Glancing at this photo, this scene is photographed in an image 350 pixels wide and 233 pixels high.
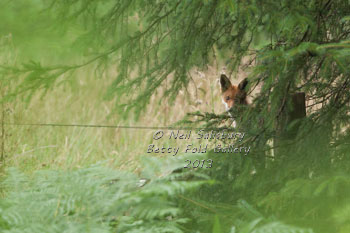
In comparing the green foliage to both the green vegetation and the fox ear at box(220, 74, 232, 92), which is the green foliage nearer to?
the green vegetation

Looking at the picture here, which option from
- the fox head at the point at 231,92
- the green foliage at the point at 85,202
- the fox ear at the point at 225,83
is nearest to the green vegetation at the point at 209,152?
the green foliage at the point at 85,202

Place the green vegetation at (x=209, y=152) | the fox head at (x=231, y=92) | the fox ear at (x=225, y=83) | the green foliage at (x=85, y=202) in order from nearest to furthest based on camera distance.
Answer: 1. the green foliage at (x=85, y=202)
2. the green vegetation at (x=209, y=152)
3. the fox head at (x=231, y=92)
4. the fox ear at (x=225, y=83)

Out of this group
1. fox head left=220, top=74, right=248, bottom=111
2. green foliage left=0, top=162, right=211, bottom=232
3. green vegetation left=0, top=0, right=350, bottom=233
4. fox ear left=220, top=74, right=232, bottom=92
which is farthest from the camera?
fox ear left=220, top=74, right=232, bottom=92

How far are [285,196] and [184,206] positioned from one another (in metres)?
0.68

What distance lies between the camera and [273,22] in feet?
8.95

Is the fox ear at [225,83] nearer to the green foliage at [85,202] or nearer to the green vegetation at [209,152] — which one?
the green vegetation at [209,152]

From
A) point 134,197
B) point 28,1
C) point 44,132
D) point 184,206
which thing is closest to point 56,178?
point 134,197

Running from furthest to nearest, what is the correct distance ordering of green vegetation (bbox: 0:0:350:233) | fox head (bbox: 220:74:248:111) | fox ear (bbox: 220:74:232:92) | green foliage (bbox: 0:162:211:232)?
fox ear (bbox: 220:74:232:92), fox head (bbox: 220:74:248:111), green vegetation (bbox: 0:0:350:233), green foliage (bbox: 0:162:211:232)

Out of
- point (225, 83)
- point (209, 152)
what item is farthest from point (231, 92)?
point (209, 152)

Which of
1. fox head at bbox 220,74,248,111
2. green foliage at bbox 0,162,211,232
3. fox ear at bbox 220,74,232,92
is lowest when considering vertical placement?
green foliage at bbox 0,162,211,232

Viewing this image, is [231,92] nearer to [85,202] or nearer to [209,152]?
[209,152]

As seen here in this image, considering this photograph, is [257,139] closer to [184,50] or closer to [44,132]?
[184,50]

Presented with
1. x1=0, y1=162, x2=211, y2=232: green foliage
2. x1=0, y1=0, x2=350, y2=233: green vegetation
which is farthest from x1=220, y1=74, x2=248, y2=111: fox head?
x1=0, y1=162, x2=211, y2=232: green foliage

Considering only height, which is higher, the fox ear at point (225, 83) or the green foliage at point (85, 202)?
the fox ear at point (225, 83)
